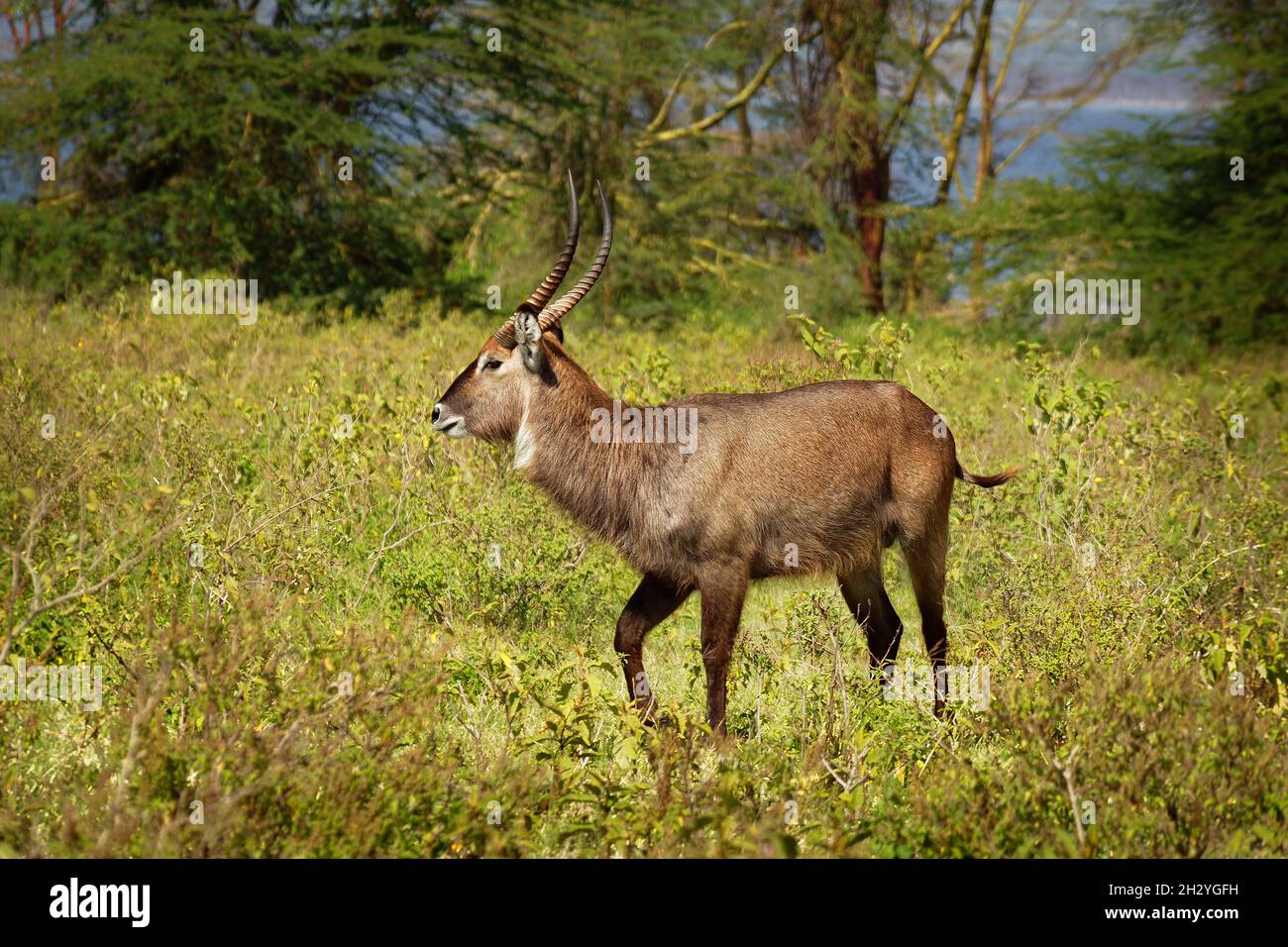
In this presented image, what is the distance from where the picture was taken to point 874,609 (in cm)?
569

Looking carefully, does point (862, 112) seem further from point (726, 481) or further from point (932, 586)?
point (726, 481)

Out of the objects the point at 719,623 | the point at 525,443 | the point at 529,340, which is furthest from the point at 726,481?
the point at 529,340

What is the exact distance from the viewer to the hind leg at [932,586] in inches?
211

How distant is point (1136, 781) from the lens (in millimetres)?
3623

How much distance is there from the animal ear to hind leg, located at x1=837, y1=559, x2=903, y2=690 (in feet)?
5.25

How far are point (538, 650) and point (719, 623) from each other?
39.0 inches

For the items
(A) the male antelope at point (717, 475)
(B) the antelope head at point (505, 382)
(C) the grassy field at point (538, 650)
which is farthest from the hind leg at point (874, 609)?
(B) the antelope head at point (505, 382)

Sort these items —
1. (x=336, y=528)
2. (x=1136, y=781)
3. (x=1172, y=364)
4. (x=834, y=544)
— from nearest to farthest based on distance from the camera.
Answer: (x=1136, y=781), (x=834, y=544), (x=336, y=528), (x=1172, y=364)

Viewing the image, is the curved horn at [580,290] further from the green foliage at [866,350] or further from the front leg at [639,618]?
the green foliage at [866,350]

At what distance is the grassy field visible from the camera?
353 centimetres

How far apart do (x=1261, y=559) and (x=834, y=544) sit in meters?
2.59

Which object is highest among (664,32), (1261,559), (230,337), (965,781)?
(664,32)
